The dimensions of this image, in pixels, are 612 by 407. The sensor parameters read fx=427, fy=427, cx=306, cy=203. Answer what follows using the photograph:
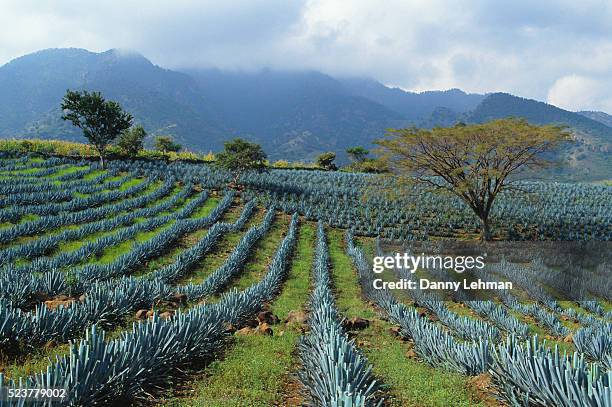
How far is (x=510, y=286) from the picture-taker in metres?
14.5

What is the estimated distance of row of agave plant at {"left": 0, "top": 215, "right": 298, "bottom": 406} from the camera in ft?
11.2

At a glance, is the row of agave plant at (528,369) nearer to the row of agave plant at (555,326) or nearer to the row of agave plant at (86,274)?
the row of agave plant at (555,326)

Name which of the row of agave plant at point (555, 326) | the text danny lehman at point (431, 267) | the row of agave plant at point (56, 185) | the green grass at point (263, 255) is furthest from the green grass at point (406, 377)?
the row of agave plant at point (56, 185)

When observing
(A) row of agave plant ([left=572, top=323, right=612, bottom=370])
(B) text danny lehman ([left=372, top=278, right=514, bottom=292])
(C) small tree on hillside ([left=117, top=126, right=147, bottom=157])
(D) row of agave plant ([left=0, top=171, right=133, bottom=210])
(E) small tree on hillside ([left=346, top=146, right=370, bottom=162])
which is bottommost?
(B) text danny lehman ([left=372, top=278, right=514, bottom=292])

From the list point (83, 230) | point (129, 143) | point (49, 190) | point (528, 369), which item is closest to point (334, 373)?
point (528, 369)

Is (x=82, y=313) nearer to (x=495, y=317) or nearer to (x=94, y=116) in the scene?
(x=495, y=317)

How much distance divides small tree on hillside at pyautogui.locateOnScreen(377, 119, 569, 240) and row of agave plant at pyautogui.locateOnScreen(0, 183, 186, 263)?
12.7 meters

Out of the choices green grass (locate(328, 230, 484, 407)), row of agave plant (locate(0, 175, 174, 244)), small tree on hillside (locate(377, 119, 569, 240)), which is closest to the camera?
green grass (locate(328, 230, 484, 407))

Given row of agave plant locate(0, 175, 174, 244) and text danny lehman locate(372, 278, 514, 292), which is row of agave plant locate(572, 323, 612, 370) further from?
row of agave plant locate(0, 175, 174, 244)

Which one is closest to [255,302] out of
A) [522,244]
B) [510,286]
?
[510,286]

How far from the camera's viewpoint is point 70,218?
18.0 m

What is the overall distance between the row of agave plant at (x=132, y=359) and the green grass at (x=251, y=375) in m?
0.34

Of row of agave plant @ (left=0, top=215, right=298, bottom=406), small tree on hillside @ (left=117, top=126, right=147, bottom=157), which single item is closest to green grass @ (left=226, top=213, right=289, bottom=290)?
row of agave plant @ (left=0, top=215, right=298, bottom=406)

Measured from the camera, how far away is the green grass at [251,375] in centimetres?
410
